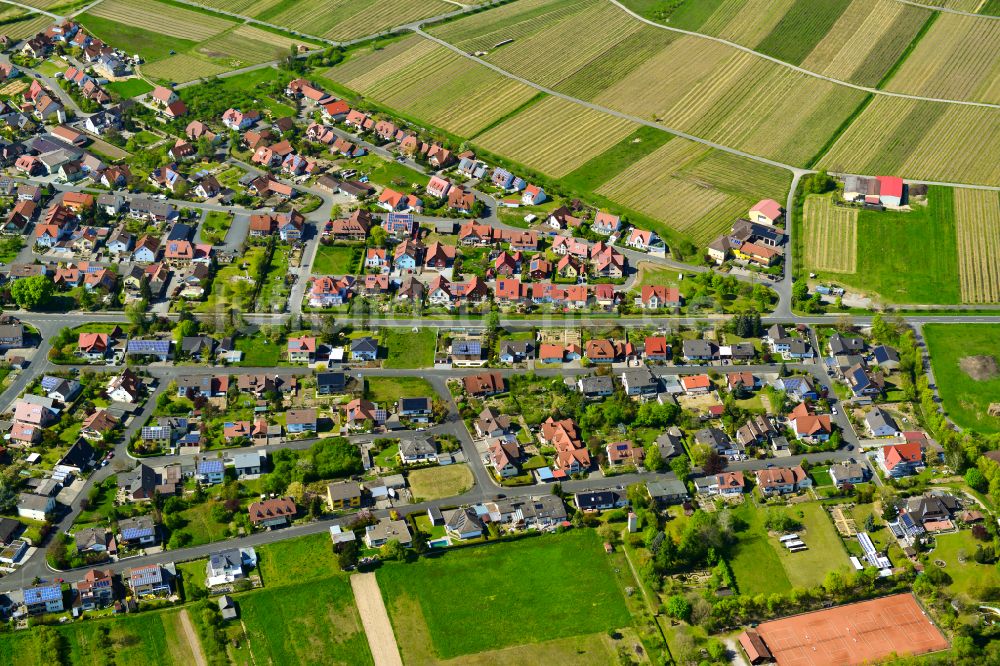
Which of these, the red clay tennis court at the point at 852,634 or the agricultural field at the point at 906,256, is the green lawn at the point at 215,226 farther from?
the red clay tennis court at the point at 852,634

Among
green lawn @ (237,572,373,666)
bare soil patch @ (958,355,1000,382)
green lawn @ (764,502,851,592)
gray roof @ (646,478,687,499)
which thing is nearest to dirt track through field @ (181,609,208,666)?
green lawn @ (237,572,373,666)

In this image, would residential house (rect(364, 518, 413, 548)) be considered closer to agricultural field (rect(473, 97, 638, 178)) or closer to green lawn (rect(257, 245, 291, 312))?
green lawn (rect(257, 245, 291, 312))

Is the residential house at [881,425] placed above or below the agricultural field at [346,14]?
below

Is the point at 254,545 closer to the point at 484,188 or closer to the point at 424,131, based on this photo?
the point at 484,188

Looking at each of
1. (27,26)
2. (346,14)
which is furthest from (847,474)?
(27,26)

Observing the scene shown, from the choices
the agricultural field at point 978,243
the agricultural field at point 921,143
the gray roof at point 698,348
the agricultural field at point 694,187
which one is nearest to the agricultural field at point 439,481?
the gray roof at point 698,348

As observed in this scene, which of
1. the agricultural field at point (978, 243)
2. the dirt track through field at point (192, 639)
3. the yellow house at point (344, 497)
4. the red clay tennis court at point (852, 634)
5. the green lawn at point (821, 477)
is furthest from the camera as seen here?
the agricultural field at point (978, 243)
